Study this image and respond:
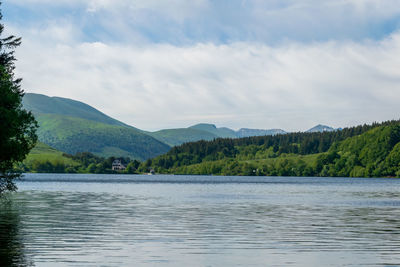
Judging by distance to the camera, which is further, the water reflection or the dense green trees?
the dense green trees

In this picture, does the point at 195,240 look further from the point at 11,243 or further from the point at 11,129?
the point at 11,129

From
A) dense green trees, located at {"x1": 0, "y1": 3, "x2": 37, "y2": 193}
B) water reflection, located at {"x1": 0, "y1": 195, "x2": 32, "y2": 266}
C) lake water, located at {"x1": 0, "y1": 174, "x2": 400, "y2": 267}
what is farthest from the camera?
dense green trees, located at {"x1": 0, "y1": 3, "x2": 37, "y2": 193}

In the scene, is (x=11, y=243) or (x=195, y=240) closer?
(x=11, y=243)

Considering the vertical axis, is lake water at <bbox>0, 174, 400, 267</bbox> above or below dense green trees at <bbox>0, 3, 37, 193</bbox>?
below

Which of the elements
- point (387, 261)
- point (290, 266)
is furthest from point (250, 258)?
point (387, 261)

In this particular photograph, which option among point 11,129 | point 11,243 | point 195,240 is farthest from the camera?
point 11,129

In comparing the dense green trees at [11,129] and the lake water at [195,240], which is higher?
the dense green trees at [11,129]

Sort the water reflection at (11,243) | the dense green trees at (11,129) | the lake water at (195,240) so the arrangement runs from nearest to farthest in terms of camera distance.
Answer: the water reflection at (11,243) < the lake water at (195,240) < the dense green trees at (11,129)

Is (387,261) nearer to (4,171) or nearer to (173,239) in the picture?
(173,239)

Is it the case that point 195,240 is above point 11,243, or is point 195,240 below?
above

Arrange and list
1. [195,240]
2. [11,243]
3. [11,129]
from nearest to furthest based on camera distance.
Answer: [11,243], [195,240], [11,129]

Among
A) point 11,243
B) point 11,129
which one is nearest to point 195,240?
point 11,243

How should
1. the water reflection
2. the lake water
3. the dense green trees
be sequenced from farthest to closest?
the dense green trees < the lake water < the water reflection

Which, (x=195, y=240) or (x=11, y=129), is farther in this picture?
(x=11, y=129)
